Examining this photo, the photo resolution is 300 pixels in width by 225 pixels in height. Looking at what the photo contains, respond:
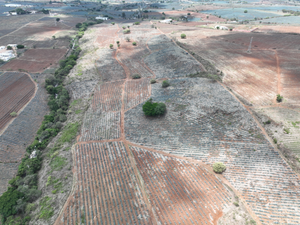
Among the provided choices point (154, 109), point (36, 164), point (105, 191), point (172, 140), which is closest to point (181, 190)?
point (172, 140)

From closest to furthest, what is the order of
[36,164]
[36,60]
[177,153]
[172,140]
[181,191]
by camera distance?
[181,191], [177,153], [36,164], [172,140], [36,60]

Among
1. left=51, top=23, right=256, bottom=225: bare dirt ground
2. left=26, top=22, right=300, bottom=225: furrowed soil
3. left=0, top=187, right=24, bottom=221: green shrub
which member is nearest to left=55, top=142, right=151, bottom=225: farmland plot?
left=51, top=23, right=256, bottom=225: bare dirt ground

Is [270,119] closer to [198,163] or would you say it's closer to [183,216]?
[198,163]

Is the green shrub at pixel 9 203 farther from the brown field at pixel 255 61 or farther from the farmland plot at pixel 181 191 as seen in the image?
the brown field at pixel 255 61

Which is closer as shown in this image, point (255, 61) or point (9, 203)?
point (9, 203)

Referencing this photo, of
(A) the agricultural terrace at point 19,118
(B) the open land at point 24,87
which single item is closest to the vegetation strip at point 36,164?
(A) the agricultural terrace at point 19,118

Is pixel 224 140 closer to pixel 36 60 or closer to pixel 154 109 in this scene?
pixel 154 109

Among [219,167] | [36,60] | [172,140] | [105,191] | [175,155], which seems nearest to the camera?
[105,191]

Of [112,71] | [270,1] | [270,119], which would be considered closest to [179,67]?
[112,71]
